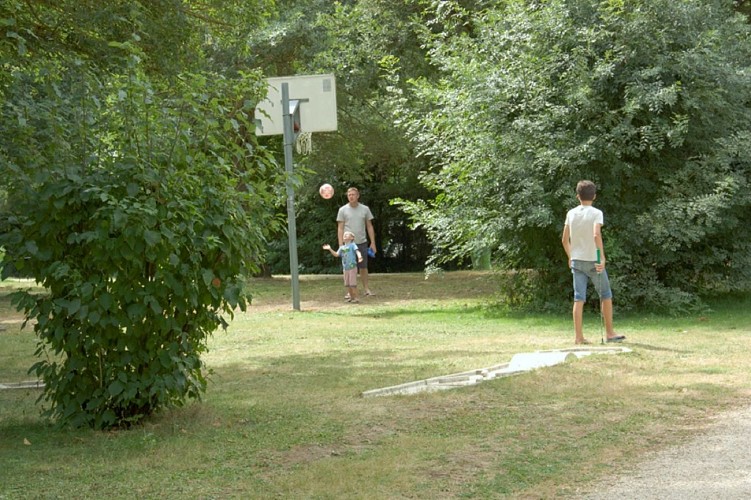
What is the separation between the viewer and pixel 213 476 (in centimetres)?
576

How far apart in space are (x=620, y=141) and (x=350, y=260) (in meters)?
5.56

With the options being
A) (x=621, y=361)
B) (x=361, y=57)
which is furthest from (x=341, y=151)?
(x=621, y=361)

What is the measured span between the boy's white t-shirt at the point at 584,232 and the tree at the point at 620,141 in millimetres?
2301

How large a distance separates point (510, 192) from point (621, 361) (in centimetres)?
560

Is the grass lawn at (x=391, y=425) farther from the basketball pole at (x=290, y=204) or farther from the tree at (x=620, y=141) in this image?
the basketball pole at (x=290, y=204)

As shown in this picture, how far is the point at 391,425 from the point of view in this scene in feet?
22.9

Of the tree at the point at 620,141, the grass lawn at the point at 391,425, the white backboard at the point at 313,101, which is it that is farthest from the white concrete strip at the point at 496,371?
the white backboard at the point at 313,101

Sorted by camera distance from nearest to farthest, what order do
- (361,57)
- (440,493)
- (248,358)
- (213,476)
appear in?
(440,493), (213,476), (248,358), (361,57)

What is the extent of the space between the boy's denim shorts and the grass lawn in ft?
1.89

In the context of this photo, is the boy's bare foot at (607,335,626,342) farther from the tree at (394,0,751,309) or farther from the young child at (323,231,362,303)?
the young child at (323,231,362,303)

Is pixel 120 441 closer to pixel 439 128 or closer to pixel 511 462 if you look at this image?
pixel 511 462

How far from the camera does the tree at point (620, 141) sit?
1359 centimetres

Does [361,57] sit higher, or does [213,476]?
[361,57]

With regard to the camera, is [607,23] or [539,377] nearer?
[539,377]
